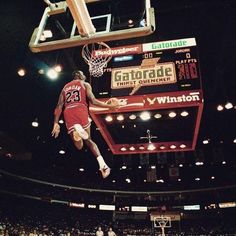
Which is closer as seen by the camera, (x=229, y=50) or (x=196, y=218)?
(x=229, y=50)

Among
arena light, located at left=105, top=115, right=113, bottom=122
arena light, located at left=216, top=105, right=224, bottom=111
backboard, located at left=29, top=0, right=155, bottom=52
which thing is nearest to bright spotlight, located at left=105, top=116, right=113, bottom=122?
arena light, located at left=105, top=115, right=113, bottom=122

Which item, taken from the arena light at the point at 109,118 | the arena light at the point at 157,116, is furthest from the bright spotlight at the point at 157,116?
the arena light at the point at 109,118

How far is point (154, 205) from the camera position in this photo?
92.6 ft

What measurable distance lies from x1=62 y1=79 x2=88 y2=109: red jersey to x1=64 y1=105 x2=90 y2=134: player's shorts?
0.08 m

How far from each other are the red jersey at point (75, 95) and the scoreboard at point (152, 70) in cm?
200

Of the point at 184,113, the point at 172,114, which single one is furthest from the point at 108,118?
the point at 184,113

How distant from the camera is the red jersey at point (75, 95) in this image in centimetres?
428

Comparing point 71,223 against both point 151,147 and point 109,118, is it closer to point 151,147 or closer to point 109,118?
point 151,147

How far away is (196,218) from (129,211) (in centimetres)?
624

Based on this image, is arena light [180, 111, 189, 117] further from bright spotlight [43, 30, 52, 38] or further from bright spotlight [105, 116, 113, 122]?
bright spotlight [43, 30, 52, 38]

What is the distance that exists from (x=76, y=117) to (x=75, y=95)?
0.42 meters

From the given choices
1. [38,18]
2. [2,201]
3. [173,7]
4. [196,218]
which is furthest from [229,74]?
[196,218]

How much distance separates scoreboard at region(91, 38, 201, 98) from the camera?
6234 millimetres

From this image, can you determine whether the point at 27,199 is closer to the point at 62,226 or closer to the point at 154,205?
the point at 62,226
